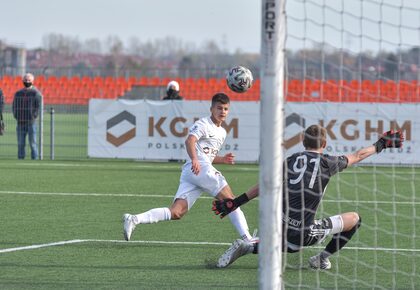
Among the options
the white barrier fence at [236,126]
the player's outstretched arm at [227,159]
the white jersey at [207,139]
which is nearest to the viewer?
the player's outstretched arm at [227,159]

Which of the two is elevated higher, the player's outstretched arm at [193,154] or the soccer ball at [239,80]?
the soccer ball at [239,80]

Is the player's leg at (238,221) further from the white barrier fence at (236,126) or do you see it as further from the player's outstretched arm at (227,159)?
the white barrier fence at (236,126)

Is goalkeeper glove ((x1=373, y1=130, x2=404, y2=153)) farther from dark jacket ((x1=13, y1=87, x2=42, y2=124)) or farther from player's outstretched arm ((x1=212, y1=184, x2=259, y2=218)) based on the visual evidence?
dark jacket ((x1=13, y1=87, x2=42, y2=124))

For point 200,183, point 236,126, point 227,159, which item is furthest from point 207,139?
point 236,126

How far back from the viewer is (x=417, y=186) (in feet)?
61.9

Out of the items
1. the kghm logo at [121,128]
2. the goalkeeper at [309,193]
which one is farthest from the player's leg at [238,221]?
the kghm logo at [121,128]

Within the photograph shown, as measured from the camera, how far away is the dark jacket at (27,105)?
2359 centimetres

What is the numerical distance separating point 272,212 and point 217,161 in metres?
4.44

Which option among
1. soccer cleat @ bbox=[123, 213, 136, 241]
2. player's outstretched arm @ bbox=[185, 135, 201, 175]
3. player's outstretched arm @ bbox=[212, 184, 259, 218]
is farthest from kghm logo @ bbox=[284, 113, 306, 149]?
player's outstretched arm @ bbox=[212, 184, 259, 218]

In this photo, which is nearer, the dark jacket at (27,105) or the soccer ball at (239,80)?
the soccer ball at (239,80)

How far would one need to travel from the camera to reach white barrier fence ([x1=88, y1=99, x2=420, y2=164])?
22438 millimetres

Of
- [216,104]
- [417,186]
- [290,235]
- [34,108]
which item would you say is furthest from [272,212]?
[34,108]

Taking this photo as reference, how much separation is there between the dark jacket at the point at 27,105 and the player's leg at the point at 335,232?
14.8 m

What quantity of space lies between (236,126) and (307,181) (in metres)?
14.0
